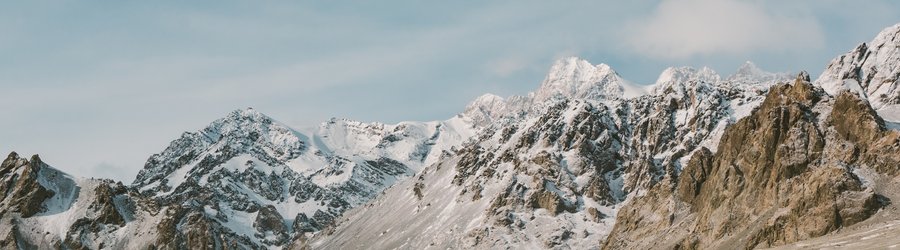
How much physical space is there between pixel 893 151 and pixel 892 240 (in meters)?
64.3

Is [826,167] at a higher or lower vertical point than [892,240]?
higher

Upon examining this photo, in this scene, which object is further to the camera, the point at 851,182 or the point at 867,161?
the point at 867,161

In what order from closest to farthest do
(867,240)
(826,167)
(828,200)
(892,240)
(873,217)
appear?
(892,240), (867,240), (873,217), (828,200), (826,167)

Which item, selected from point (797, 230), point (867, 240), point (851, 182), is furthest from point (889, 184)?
point (867, 240)

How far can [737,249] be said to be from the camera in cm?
18975

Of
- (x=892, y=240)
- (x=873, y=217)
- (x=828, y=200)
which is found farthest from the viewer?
(x=828, y=200)

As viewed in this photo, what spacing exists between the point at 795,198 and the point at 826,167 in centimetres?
1025

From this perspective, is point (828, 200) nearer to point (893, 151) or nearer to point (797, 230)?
point (797, 230)

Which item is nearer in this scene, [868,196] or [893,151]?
[868,196]

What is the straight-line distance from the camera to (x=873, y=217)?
17188cm

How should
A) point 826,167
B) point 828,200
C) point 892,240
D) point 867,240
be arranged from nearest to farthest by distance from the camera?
1. point 892,240
2. point 867,240
3. point 828,200
4. point 826,167

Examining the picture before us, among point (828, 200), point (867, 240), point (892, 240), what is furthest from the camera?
point (828, 200)

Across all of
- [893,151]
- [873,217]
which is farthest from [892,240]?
[893,151]

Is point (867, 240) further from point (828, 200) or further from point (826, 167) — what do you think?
point (826, 167)
